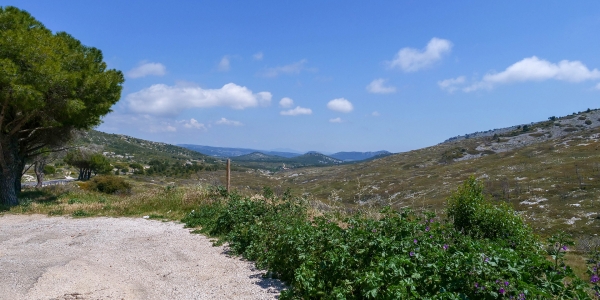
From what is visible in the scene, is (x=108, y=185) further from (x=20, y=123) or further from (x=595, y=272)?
(x=595, y=272)

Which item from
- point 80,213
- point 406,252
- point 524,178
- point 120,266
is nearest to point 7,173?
point 80,213

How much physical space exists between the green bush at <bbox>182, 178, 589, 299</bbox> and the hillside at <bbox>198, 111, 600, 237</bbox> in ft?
16.5

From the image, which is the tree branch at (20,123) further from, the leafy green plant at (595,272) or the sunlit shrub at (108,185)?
the leafy green plant at (595,272)

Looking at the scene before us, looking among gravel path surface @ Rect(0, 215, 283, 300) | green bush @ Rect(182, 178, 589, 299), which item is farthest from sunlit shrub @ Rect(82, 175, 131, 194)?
green bush @ Rect(182, 178, 589, 299)

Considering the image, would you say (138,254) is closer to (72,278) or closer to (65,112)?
(72,278)

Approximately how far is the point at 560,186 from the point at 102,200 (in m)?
58.4

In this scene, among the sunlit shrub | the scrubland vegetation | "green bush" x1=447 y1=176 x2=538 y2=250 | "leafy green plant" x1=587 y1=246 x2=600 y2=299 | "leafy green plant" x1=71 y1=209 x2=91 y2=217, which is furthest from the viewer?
the sunlit shrub

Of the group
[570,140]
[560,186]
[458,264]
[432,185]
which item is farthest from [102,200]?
[570,140]

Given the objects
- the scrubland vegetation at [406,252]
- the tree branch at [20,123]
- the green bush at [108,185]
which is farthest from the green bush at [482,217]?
the green bush at [108,185]

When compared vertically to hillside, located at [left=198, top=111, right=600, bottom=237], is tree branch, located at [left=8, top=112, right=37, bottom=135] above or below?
above

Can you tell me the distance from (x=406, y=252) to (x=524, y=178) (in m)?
69.0

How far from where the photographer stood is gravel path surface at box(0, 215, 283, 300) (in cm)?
609

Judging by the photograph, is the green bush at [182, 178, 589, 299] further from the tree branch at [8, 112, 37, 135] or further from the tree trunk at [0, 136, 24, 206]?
the tree trunk at [0, 136, 24, 206]

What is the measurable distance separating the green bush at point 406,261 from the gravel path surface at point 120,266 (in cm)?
71
